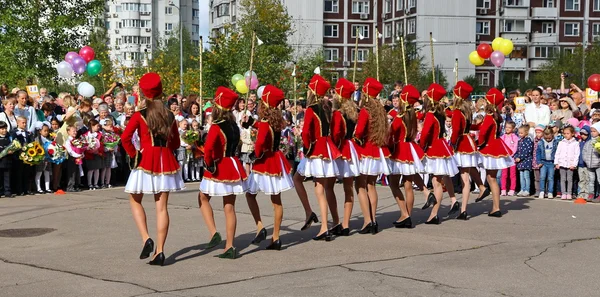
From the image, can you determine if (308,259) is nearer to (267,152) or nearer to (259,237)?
(259,237)

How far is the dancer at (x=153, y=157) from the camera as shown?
9.96 m

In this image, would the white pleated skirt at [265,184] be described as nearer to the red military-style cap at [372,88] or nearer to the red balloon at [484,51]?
the red military-style cap at [372,88]

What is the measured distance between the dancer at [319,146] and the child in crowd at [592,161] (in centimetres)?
793

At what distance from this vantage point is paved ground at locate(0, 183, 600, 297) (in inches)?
347

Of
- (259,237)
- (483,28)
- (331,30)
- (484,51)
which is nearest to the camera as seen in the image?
(259,237)

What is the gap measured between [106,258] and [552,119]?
13634 millimetres

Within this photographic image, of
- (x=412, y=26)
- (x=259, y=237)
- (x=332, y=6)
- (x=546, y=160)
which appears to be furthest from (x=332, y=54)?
(x=259, y=237)

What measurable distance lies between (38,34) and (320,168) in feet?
79.6

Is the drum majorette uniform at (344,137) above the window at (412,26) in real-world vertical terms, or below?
below

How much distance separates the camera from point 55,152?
18.2 m

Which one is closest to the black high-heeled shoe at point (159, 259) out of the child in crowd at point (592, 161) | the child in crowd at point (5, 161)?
the child in crowd at point (5, 161)

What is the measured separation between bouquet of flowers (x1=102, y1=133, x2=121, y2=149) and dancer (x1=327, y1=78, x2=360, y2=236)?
27.8 feet

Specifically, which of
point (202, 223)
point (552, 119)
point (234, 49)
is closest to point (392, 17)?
point (234, 49)

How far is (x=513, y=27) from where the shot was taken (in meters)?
88.6
